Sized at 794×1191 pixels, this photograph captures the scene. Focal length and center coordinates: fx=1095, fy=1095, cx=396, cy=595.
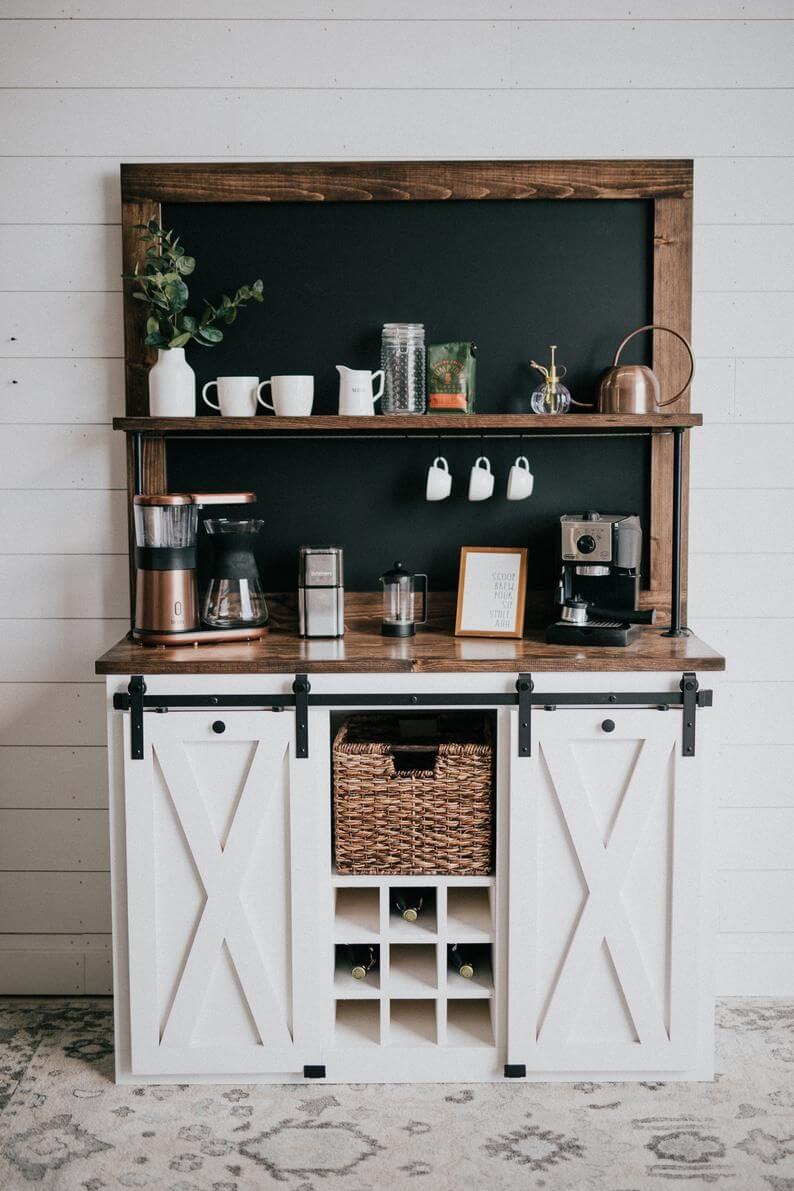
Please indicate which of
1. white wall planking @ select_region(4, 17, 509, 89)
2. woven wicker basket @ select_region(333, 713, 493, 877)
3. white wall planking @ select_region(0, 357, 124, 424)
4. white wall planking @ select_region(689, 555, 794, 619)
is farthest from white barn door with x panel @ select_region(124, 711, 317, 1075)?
white wall planking @ select_region(4, 17, 509, 89)

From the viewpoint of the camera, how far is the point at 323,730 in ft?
8.00

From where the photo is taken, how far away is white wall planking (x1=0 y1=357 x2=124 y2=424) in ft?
9.53

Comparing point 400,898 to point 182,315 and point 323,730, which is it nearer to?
point 323,730

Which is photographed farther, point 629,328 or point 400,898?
point 629,328

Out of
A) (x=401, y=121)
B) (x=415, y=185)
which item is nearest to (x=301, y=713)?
(x=415, y=185)

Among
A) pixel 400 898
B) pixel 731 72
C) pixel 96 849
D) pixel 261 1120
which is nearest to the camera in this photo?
pixel 261 1120

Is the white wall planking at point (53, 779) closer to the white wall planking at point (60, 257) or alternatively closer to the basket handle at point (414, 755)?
the basket handle at point (414, 755)

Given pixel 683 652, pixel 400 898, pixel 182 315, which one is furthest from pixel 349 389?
pixel 400 898

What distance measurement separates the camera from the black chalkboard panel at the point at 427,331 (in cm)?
287

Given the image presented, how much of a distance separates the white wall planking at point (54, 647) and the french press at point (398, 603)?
2.46 ft

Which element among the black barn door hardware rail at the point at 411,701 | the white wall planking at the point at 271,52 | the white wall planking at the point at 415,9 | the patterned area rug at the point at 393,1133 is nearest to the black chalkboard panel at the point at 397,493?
the black barn door hardware rail at the point at 411,701

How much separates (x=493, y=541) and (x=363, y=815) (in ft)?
2.79

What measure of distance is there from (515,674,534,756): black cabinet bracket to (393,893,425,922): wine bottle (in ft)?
1.59

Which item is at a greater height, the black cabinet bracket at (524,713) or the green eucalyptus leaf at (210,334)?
the green eucalyptus leaf at (210,334)
